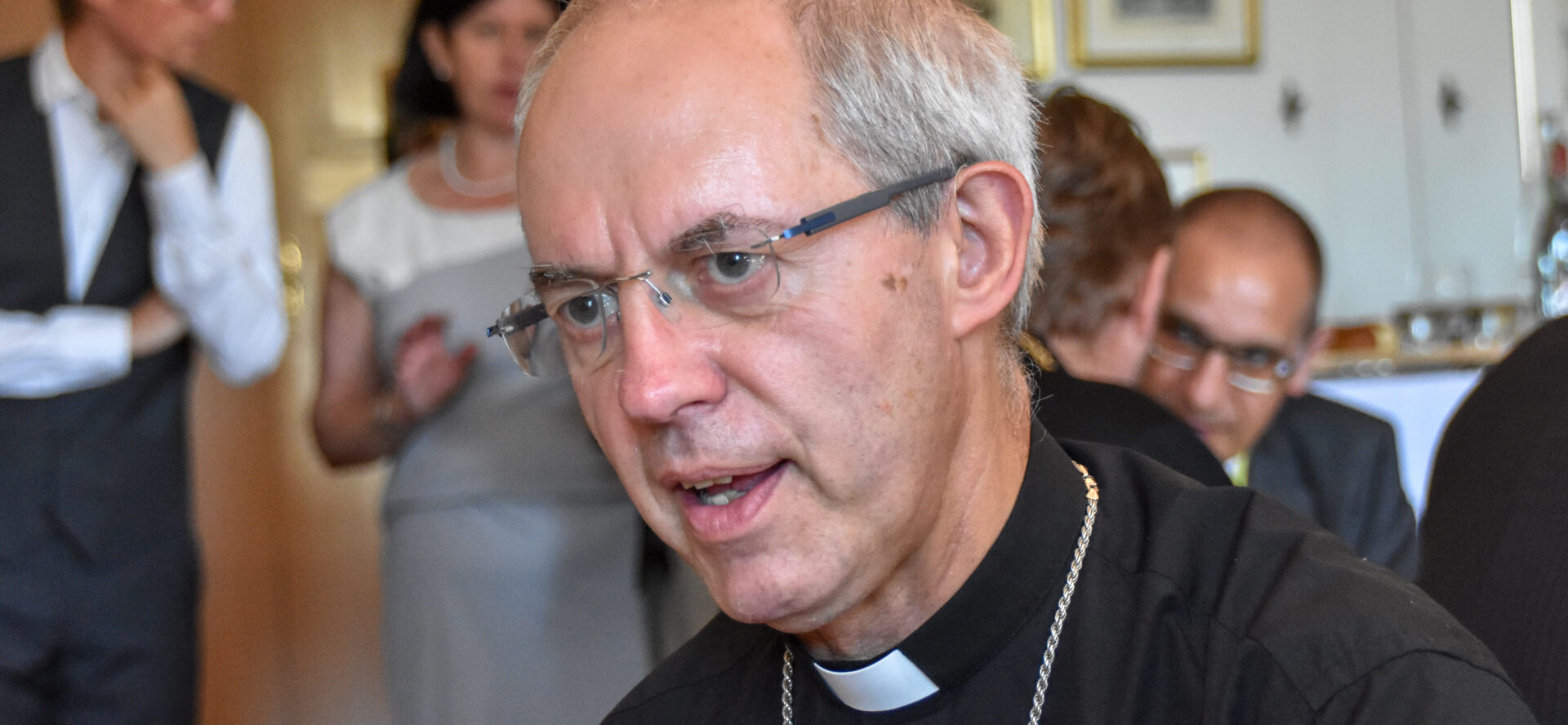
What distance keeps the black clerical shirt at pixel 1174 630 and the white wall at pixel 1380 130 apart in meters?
Answer: 4.16

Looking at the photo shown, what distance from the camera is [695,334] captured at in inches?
42.5

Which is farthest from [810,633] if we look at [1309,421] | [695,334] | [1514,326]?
[1514,326]

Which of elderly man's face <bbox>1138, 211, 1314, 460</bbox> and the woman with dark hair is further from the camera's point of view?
elderly man's face <bbox>1138, 211, 1314, 460</bbox>

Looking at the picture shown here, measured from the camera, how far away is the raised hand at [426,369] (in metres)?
2.39

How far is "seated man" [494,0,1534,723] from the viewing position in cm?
105

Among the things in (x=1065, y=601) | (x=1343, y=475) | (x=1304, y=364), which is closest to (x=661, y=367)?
(x=1065, y=601)

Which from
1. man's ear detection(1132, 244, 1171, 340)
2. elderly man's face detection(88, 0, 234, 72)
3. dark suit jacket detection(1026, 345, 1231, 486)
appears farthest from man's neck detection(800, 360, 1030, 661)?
elderly man's face detection(88, 0, 234, 72)

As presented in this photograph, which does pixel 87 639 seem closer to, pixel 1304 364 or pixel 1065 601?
pixel 1065 601

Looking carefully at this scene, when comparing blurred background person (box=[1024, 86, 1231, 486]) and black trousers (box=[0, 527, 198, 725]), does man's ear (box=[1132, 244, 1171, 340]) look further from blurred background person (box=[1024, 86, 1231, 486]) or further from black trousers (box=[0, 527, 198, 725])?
black trousers (box=[0, 527, 198, 725])

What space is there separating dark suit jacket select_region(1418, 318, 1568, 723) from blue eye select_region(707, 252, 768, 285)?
2.25 feet

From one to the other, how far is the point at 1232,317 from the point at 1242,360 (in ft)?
0.27

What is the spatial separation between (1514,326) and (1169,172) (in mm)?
1482

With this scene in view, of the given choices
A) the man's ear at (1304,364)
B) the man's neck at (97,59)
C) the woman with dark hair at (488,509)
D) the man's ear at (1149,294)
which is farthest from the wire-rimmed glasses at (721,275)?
the man's ear at (1304,364)

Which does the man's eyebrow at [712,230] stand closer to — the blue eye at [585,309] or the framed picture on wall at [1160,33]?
the blue eye at [585,309]
